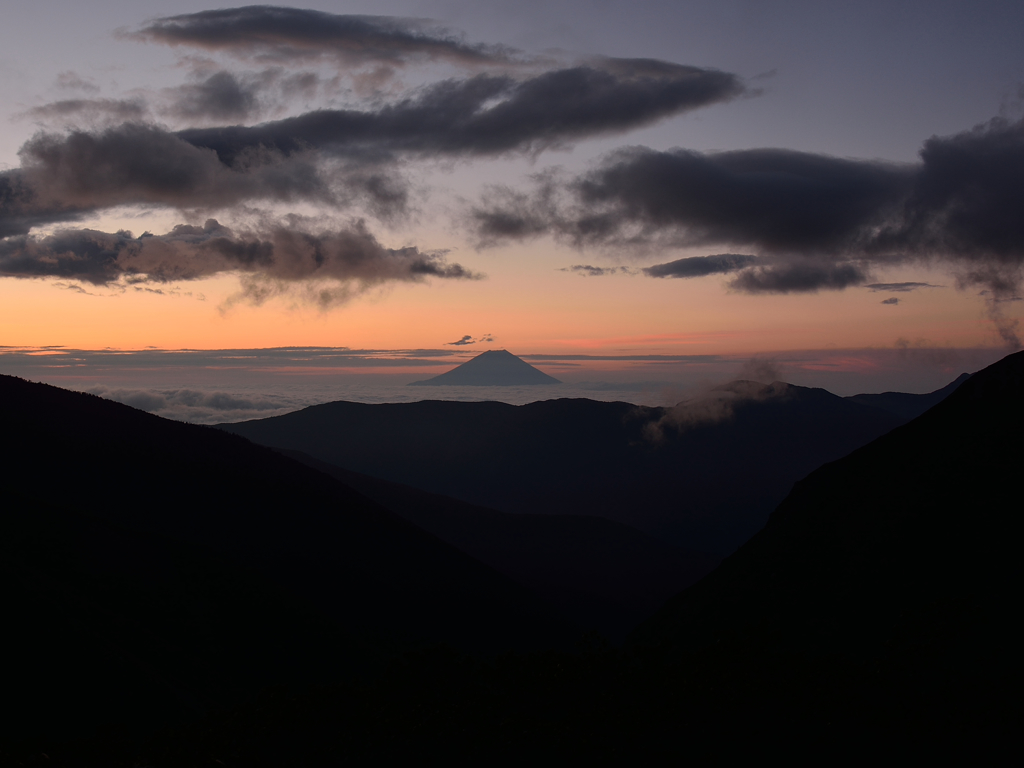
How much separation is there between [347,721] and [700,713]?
2226 centimetres

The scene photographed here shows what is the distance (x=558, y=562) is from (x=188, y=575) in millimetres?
121413

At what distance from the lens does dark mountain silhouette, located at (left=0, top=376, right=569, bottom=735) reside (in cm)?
4925

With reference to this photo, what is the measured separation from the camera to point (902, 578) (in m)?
66.1

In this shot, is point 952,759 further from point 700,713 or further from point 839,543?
point 839,543

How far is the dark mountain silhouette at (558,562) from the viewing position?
15650cm

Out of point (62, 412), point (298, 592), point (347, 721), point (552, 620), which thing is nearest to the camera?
point (347, 721)

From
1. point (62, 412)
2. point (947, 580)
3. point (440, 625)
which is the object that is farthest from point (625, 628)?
point (62, 412)

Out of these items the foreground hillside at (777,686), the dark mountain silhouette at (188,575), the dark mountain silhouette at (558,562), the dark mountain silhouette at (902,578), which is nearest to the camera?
the foreground hillside at (777,686)

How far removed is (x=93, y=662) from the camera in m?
48.3

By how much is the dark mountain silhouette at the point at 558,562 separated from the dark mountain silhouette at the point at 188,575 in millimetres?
38116

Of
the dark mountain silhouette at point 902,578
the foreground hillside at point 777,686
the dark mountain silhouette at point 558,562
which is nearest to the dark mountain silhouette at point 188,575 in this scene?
the foreground hillside at point 777,686

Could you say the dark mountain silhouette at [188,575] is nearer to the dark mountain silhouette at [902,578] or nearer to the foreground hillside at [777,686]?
the foreground hillside at [777,686]

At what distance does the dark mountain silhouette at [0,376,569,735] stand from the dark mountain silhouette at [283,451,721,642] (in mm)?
38116

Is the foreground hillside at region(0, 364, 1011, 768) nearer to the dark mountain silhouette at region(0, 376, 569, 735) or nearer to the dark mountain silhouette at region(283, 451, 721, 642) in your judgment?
the dark mountain silhouette at region(0, 376, 569, 735)
